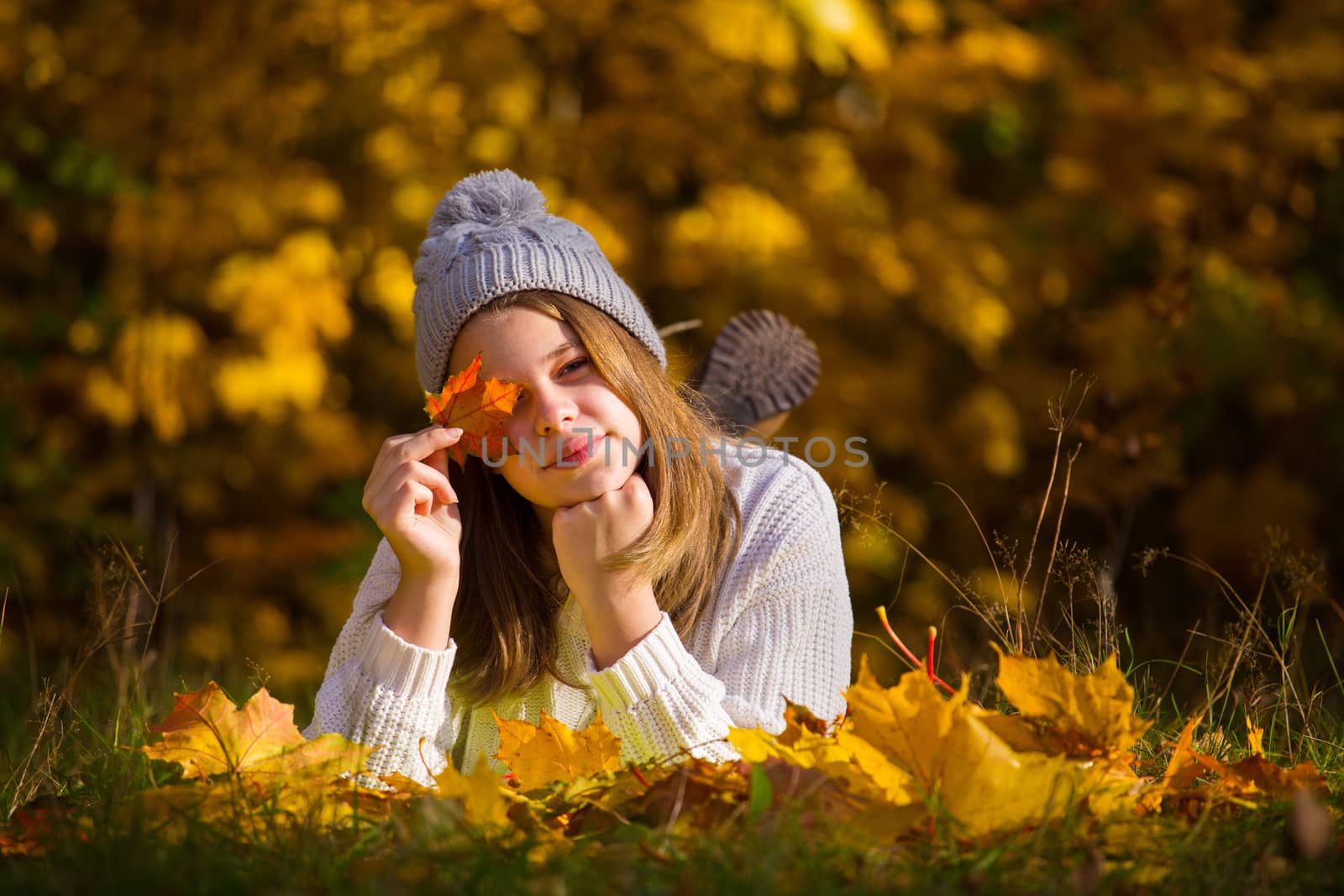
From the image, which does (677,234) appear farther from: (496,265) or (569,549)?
(569,549)

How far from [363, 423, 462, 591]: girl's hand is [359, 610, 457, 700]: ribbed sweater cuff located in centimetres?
10

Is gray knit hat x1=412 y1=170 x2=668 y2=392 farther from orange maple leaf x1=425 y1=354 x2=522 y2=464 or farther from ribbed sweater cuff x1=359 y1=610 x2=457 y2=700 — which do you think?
ribbed sweater cuff x1=359 y1=610 x2=457 y2=700

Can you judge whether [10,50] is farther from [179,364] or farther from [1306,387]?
[1306,387]

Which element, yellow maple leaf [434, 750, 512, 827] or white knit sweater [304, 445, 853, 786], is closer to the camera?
yellow maple leaf [434, 750, 512, 827]

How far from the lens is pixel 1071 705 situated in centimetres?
136

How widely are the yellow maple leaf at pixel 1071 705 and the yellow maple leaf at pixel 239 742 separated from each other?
29.0 inches

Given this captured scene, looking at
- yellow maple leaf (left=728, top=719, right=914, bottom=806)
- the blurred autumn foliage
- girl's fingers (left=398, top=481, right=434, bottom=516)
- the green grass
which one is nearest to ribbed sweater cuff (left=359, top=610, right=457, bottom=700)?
girl's fingers (left=398, top=481, right=434, bottom=516)

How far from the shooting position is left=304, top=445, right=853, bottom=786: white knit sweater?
1.80 m

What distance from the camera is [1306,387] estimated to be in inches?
212

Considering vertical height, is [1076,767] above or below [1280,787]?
above

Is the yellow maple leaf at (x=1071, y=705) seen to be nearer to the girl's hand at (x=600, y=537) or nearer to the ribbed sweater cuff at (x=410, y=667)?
the girl's hand at (x=600, y=537)

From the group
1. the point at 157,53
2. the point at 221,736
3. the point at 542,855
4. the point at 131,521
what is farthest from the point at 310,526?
the point at 542,855

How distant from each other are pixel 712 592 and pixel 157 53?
13.9 ft

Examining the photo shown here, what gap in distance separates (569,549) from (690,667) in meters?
0.24
